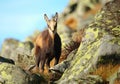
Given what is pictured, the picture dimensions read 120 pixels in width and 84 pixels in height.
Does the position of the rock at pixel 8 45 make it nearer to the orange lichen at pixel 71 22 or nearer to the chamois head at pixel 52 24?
the chamois head at pixel 52 24

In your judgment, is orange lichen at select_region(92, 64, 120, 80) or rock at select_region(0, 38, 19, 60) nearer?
orange lichen at select_region(92, 64, 120, 80)

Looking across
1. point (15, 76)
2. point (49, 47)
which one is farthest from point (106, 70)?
point (49, 47)

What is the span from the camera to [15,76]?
21.8 metres

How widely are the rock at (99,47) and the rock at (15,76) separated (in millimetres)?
1081

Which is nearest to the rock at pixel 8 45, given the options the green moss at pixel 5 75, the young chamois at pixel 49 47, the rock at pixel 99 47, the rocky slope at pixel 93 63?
the young chamois at pixel 49 47

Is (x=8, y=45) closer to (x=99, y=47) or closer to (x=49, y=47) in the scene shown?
(x=49, y=47)

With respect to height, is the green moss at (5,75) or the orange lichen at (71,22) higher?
the orange lichen at (71,22)

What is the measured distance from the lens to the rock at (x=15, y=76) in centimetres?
2178

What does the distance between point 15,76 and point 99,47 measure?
11.5 feet

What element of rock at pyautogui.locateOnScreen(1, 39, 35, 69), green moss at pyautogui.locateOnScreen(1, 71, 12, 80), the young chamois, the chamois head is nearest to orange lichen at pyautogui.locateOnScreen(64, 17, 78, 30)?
rock at pyautogui.locateOnScreen(1, 39, 35, 69)

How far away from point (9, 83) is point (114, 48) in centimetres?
423

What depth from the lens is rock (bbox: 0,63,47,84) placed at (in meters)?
21.8

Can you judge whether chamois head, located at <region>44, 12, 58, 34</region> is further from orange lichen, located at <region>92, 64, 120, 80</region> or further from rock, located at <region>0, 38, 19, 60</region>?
rock, located at <region>0, 38, 19, 60</region>

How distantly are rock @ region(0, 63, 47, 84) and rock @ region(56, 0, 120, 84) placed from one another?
3.55ft
